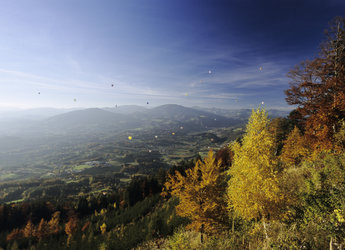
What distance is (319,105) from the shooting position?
1544 centimetres

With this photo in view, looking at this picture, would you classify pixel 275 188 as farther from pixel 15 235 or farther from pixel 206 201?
pixel 15 235

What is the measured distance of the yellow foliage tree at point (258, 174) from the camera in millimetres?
11500

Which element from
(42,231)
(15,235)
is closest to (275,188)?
(42,231)

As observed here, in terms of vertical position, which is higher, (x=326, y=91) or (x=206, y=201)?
(x=326, y=91)

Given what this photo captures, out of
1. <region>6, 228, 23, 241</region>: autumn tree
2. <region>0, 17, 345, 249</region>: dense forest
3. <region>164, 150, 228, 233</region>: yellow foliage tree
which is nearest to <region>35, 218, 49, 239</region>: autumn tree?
<region>6, 228, 23, 241</region>: autumn tree

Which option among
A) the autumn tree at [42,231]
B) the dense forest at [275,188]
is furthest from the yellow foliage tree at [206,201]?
the autumn tree at [42,231]

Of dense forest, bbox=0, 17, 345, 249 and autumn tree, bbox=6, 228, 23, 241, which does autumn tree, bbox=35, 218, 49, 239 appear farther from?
dense forest, bbox=0, 17, 345, 249

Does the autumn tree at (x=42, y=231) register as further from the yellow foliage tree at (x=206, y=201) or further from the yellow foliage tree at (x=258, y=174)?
the yellow foliage tree at (x=258, y=174)

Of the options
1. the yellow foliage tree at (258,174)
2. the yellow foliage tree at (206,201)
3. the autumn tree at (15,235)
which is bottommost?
the autumn tree at (15,235)

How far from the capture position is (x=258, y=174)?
1175 cm

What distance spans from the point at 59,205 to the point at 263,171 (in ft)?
413

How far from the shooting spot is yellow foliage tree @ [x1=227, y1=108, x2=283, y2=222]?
37.7 feet

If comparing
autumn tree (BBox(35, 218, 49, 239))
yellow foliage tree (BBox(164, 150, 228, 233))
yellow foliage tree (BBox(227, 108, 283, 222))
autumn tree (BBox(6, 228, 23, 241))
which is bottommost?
autumn tree (BBox(6, 228, 23, 241))

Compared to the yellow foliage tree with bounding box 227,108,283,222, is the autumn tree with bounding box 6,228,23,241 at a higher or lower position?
lower
